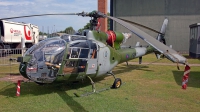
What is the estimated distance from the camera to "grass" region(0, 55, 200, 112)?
21.3 ft

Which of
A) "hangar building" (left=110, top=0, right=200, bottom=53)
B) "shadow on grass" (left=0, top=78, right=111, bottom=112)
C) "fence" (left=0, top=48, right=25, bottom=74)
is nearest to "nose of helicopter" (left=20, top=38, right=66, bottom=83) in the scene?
"shadow on grass" (left=0, top=78, right=111, bottom=112)

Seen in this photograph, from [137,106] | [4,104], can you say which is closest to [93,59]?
[137,106]

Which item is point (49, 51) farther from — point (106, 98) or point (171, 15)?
point (171, 15)

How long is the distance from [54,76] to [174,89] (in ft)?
16.0

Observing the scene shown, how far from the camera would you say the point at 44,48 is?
749cm

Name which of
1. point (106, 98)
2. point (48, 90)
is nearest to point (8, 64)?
point (48, 90)

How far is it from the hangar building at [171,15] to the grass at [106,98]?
20290 mm

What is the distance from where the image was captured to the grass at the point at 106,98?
6488 mm

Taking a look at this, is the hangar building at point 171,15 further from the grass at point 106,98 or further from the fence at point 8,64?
the grass at point 106,98

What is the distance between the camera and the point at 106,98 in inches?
291

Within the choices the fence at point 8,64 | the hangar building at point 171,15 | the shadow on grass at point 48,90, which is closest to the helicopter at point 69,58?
the shadow on grass at point 48,90

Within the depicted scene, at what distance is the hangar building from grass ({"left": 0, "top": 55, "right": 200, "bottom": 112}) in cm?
2029

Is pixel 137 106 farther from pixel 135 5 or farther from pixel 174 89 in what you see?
pixel 135 5

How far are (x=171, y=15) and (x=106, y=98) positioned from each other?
2465 cm
